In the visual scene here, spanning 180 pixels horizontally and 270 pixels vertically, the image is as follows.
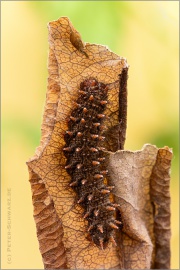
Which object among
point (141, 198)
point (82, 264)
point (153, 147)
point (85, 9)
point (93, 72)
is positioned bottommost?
point (82, 264)

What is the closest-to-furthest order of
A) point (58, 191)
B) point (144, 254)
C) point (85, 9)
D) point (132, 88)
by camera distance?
1. point (58, 191)
2. point (144, 254)
3. point (85, 9)
4. point (132, 88)

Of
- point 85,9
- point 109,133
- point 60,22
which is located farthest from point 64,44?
point 85,9

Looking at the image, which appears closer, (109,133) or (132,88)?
(109,133)

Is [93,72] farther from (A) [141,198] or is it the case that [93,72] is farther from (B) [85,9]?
(B) [85,9]

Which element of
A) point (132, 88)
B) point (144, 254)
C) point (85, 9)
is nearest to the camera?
point (144, 254)
